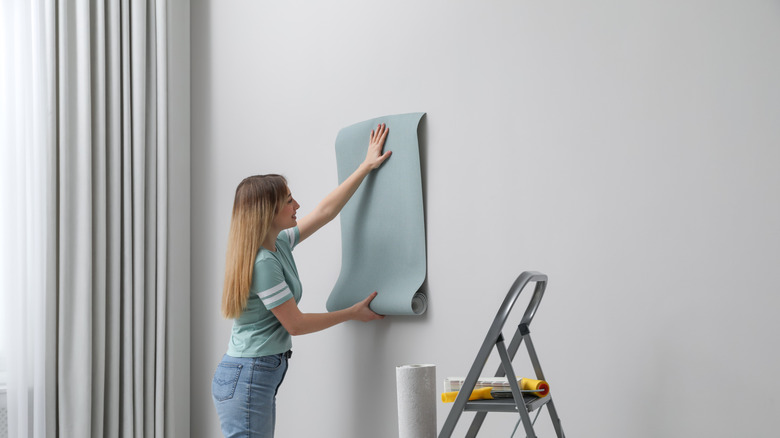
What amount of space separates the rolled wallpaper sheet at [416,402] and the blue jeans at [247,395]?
0.45 meters

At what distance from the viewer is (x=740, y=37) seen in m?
1.41

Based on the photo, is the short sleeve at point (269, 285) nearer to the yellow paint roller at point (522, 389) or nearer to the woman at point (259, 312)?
the woman at point (259, 312)

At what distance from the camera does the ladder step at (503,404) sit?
1.39m

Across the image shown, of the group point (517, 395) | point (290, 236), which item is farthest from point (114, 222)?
point (517, 395)

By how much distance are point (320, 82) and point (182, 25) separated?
840 mm

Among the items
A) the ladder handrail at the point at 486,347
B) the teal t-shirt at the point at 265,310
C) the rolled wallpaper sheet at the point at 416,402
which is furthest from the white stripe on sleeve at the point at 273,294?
the ladder handrail at the point at 486,347

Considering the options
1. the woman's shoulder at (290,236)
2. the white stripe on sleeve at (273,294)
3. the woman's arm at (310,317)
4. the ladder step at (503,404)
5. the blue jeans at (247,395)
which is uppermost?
the woman's shoulder at (290,236)

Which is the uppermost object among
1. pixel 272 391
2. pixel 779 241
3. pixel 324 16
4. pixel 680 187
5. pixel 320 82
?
pixel 324 16

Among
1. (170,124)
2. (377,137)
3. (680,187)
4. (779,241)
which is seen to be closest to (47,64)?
(170,124)

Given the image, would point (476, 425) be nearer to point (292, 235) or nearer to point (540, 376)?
point (540, 376)

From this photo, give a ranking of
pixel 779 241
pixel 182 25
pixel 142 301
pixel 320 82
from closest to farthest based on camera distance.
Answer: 1. pixel 779 241
2. pixel 320 82
3. pixel 142 301
4. pixel 182 25

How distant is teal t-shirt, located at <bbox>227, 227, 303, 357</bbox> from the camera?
1.86 metres

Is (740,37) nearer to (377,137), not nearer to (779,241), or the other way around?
(779,241)

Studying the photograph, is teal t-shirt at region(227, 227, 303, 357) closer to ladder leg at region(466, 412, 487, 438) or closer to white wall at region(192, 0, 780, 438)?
white wall at region(192, 0, 780, 438)
